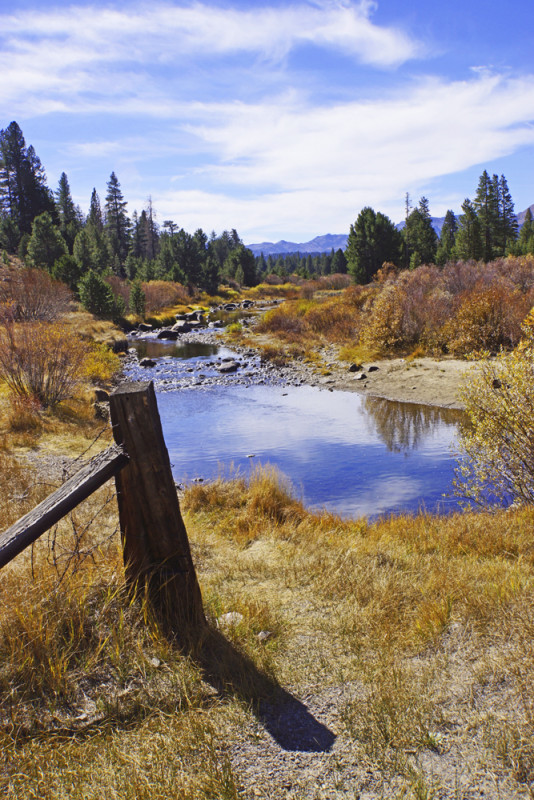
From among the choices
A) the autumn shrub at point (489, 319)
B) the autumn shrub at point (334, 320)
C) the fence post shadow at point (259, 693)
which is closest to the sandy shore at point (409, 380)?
the autumn shrub at point (489, 319)

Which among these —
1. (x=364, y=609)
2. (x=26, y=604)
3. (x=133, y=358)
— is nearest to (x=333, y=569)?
(x=364, y=609)

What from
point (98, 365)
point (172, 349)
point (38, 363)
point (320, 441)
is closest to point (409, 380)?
point (320, 441)

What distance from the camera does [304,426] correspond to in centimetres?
1451

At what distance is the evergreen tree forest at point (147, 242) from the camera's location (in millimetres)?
45281

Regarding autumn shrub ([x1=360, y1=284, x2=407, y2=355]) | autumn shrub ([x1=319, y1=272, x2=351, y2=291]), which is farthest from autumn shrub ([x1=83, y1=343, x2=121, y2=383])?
autumn shrub ([x1=319, y1=272, x2=351, y2=291])

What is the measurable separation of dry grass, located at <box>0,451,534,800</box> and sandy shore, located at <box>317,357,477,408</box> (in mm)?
12804

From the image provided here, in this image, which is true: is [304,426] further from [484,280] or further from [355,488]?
[484,280]

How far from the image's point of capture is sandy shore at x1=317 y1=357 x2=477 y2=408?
1711 cm

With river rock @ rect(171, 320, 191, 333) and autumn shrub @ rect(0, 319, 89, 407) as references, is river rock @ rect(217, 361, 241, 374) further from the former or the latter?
river rock @ rect(171, 320, 191, 333)

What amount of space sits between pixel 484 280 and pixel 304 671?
27147 mm

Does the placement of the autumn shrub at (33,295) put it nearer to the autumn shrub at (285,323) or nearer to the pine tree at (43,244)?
the autumn shrub at (285,323)

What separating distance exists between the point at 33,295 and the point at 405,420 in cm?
1999

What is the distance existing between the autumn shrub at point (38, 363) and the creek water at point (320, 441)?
3.21m

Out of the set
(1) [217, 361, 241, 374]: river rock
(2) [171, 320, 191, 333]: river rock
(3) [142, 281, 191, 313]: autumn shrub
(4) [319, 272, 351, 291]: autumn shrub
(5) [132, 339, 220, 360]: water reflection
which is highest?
(4) [319, 272, 351, 291]: autumn shrub
